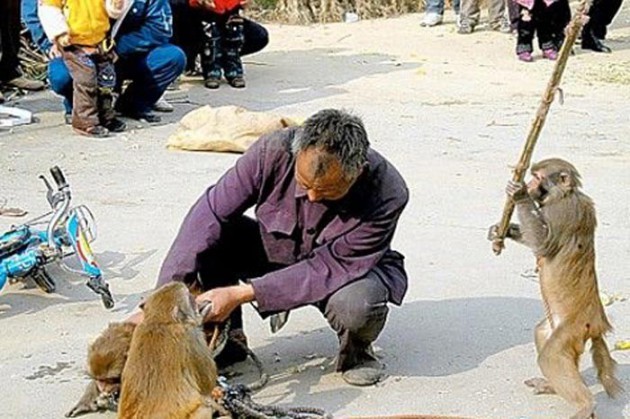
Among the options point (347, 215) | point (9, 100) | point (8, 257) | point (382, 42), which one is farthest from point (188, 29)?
point (347, 215)

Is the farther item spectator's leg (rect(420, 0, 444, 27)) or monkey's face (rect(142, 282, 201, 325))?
spectator's leg (rect(420, 0, 444, 27))

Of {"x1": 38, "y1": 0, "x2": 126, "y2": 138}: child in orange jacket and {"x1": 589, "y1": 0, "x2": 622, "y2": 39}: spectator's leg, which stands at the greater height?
{"x1": 38, "y1": 0, "x2": 126, "y2": 138}: child in orange jacket

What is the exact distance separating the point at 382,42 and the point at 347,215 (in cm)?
1091

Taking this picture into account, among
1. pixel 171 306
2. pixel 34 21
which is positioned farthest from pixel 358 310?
pixel 34 21

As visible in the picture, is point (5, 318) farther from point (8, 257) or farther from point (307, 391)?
point (307, 391)

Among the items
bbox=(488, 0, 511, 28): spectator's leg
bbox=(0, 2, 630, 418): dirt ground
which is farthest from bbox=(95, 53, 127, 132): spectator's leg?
bbox=(488, 0, 511, 28): spectator's leg

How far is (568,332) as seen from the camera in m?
4.87

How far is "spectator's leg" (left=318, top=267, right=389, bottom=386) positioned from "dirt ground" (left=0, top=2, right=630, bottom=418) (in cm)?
23

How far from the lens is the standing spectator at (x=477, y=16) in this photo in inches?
630

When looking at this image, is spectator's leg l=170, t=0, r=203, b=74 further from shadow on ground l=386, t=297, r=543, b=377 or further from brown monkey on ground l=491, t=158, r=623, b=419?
brown monkey on ground l=491, t=158, r=623, b=419

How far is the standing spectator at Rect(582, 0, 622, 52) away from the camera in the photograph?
1432cm

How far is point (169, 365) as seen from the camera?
4109mm

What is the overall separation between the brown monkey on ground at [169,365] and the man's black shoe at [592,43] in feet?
36.5

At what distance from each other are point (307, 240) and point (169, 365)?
1.22 meters
